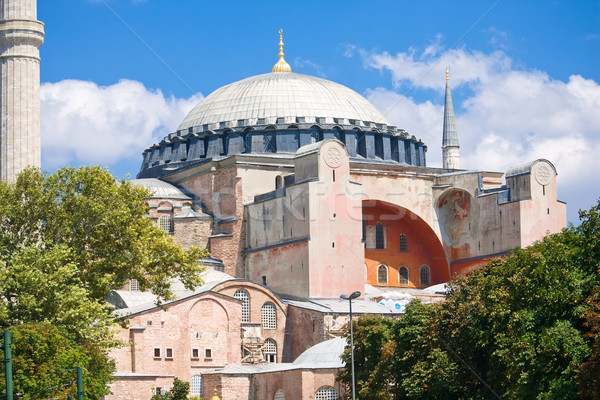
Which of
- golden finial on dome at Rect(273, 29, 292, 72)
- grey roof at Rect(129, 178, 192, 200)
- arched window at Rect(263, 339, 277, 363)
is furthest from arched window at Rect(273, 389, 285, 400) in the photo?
golden finial on dome at Rect(273, 29, 292, 72)

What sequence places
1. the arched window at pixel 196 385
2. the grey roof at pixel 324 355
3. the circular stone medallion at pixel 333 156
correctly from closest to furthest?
the grey roof at pixel 324 355 < the arched window at pixel 196 385 < the circular stone medallion at pixel 333 156

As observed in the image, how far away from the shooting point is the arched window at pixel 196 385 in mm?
53338

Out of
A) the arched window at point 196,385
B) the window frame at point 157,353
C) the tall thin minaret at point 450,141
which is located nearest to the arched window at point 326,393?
the arched window at point 196,385

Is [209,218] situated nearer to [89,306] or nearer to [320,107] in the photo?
[320,107]

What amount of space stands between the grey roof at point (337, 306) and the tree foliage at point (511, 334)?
12909mm

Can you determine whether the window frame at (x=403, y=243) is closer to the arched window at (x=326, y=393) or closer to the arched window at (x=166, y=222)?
the arched window at (x=166, y=222)

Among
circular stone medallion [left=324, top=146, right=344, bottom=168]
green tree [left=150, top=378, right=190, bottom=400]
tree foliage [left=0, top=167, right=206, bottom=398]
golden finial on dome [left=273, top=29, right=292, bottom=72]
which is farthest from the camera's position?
golden finial on dome [left=273, top=29, right=292, bottom=72]

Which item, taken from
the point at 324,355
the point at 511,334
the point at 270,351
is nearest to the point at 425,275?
the point at 270,351

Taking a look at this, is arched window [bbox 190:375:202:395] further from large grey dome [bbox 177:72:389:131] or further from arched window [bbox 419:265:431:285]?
large grey dome [bbox 177:72:389:131]

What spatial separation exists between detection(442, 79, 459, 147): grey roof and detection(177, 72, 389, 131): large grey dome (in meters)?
7.37

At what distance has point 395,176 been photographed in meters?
67.4

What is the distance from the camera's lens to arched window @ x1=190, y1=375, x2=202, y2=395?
53.3m

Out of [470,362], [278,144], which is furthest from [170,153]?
[470,362]

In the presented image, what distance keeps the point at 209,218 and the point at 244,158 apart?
365 cm
